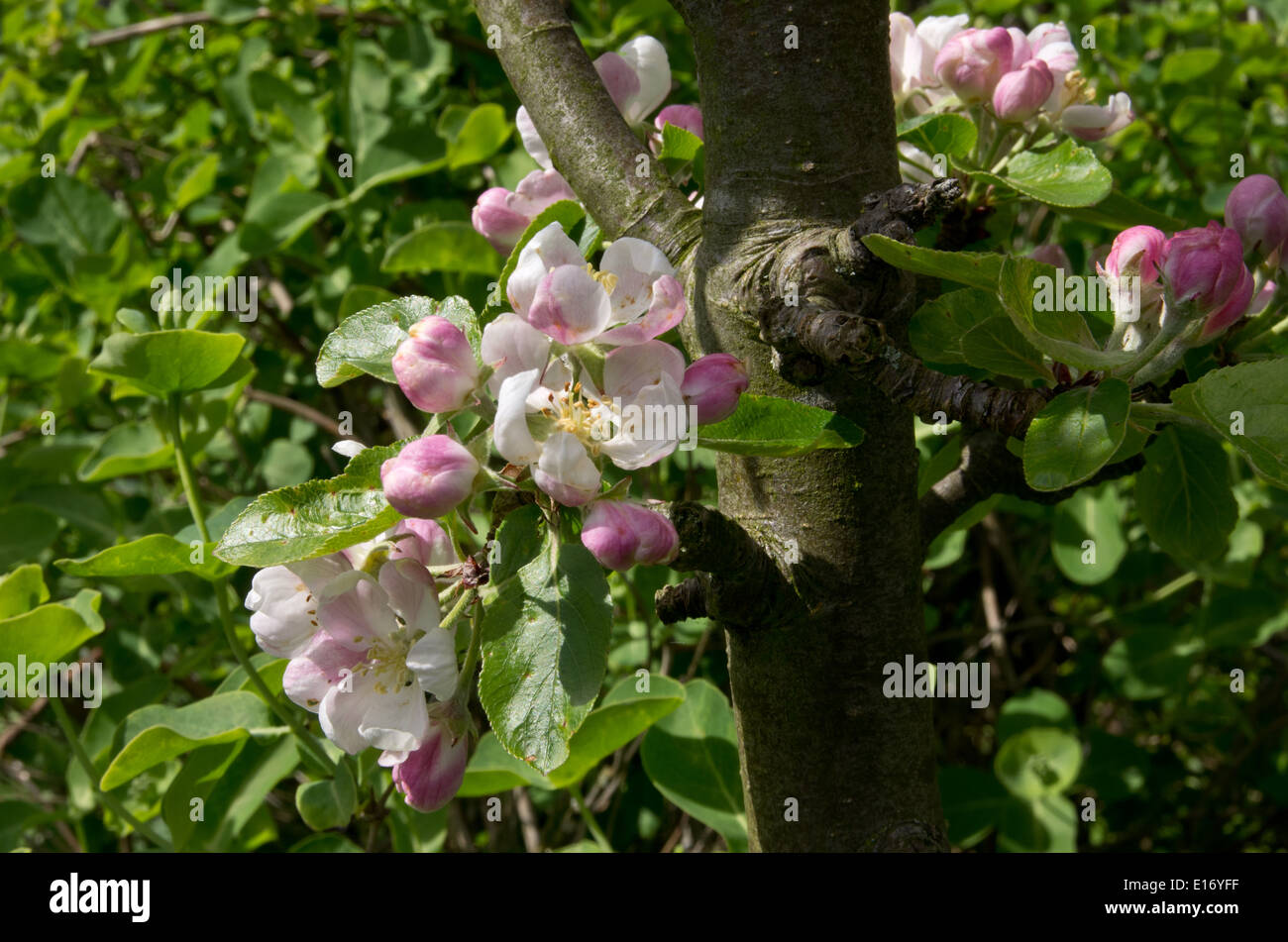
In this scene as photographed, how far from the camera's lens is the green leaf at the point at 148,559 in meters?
0.96

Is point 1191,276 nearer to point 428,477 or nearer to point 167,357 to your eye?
point 428,477

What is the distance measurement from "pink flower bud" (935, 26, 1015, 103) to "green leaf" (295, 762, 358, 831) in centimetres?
86

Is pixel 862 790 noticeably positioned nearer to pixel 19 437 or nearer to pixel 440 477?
pixel 440 477

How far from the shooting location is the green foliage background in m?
1.46

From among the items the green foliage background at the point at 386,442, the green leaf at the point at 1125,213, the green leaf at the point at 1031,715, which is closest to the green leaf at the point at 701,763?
the green foliage background at the point at 386,442

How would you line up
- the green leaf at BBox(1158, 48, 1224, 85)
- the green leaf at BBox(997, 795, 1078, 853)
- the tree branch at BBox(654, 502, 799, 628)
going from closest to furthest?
the tree branch at BBox(654, 502, 799, 628)
the green leaf at BBox(997, 795, 1078, 853)
the green leaf at BBox(1158, 48, 1224, 85)

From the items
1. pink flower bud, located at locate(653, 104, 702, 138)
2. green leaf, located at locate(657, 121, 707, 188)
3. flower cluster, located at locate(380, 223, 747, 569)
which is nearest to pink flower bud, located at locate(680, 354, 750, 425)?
flower cluster, located at locate(380, 223, 747, 569)

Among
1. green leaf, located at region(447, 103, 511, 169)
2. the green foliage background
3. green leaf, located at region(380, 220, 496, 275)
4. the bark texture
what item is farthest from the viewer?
green leaf, located at region(447, 103, 511, 169)

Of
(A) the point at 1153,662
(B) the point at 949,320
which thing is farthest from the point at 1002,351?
(A) the point at 1153,662

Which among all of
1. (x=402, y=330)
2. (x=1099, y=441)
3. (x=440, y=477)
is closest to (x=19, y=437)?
(x=402, y=330)

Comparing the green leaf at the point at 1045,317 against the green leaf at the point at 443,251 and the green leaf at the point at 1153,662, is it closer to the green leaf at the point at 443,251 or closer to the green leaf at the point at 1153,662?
the green leaf at the point at 443,251

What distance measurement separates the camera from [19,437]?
226 cm

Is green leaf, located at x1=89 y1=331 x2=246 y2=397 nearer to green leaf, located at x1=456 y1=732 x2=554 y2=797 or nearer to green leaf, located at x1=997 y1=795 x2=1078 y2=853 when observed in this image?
green leaf, located at x1=456 y1=732 x2=554 y2=797

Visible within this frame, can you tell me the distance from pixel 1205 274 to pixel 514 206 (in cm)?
59
